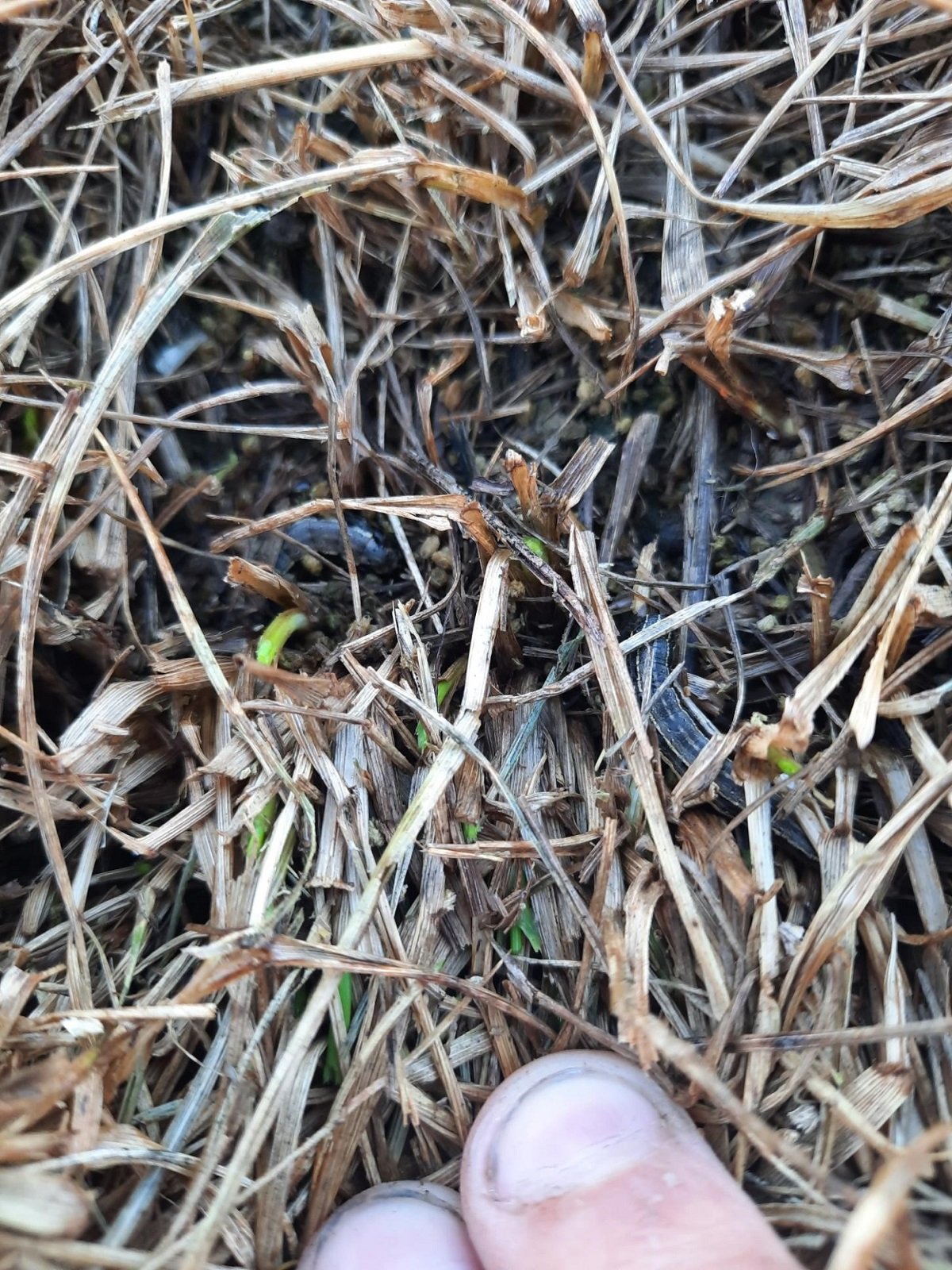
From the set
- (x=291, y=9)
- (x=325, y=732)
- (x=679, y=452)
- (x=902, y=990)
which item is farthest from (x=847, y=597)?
(x=291, y=9)

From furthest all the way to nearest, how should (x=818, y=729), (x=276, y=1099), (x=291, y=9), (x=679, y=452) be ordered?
1. (x=291, y=9)
2. (x=679, y=452)
3. (x=818, y=729)
4. (x=276, y=1099)

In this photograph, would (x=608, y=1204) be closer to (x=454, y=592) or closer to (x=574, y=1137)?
(x=574, y=1137)

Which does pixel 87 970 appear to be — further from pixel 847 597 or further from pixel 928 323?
pixel 928 323

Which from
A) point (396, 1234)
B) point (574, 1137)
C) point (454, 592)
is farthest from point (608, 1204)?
point (454, 592)

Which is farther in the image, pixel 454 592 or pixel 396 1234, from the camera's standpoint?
pixel 454 592

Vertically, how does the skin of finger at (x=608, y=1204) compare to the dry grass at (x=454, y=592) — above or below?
below

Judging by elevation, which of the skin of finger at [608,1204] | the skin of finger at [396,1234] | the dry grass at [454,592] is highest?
the dry grass at [454,592]
